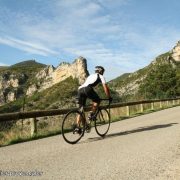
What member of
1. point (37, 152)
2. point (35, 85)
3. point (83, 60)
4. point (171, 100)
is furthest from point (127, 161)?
point (35, 85)

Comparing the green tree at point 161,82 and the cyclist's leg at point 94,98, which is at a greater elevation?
the green tree at point 161,82

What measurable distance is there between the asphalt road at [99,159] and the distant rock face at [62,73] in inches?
4393

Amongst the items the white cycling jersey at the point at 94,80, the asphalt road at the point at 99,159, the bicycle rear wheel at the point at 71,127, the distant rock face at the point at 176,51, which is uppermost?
the distant rock face at the point at 176,51

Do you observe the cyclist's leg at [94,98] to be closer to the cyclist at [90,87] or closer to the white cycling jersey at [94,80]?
the cyclist at [90,87]

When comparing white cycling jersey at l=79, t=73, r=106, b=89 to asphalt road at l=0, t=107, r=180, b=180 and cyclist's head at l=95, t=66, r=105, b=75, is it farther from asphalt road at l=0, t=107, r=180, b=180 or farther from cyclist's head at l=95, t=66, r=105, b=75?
asphalt road at l=0, t=107, r=180, b=180

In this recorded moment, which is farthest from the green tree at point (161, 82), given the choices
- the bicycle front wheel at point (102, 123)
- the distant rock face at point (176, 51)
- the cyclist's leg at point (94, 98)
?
the distant rock face at point (176, 51)

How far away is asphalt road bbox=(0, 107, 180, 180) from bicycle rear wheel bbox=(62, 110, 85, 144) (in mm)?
191

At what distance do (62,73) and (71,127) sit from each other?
13084cm

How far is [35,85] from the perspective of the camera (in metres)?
174

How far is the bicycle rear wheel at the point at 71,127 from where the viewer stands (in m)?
9.41

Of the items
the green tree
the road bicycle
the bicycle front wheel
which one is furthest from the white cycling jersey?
the green tree

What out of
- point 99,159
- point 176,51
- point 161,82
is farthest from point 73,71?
point 99,159

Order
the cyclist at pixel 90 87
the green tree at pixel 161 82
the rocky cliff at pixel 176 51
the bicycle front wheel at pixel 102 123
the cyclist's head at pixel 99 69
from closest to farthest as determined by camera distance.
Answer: the cyclist at pixel 90 87
the cyclist's head at pixel 99 69
the bicycle front wheel at pixel 102 123
the green tree at pixel 161 82
the rocky cliff at pixel 176 51

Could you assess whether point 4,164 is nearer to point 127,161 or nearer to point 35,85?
point 127,161
